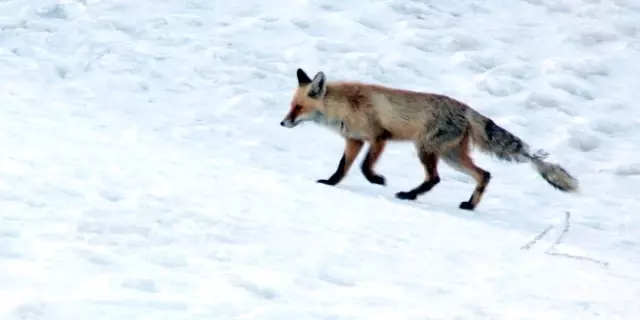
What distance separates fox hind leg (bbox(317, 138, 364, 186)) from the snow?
18 cm

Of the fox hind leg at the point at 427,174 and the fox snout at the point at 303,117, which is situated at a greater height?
the fox snout at the point at 303,117

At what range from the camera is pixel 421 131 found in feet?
27.5

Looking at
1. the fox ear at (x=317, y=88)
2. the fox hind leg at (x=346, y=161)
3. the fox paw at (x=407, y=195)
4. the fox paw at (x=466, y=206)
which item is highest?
the fox ear at (x=317, y=88)

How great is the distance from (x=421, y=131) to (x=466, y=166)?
48cm

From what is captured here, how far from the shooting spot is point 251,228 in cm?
604

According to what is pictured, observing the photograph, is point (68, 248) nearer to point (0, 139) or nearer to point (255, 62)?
point (0, 139)

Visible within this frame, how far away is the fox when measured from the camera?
835 cm

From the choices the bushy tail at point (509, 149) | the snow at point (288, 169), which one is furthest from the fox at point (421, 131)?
the snow at point (288, 169)

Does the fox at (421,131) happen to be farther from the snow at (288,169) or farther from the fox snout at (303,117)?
the snow at (288,169)

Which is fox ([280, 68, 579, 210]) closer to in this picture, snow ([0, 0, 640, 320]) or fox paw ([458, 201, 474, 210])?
fox paw ([458, 201, 474, 210])

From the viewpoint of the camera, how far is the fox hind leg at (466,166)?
27.5 ft

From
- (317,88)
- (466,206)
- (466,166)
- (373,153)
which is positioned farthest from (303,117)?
(466,206)

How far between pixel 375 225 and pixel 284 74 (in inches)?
222

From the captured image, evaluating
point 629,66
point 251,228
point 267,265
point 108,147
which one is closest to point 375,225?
point 251,228
